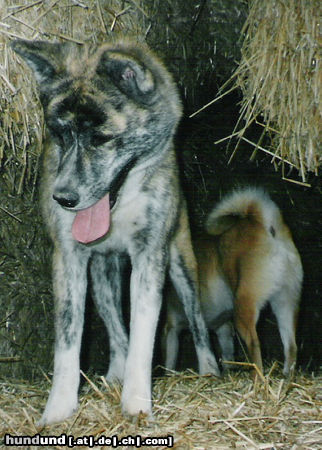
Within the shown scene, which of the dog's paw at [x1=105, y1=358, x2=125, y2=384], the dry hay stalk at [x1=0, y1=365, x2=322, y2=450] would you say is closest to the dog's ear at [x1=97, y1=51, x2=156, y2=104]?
the dry hay stalk at [x1=0, y1=365, x2=322, y2=450]

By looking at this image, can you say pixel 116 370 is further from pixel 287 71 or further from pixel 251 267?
pixel 287 71

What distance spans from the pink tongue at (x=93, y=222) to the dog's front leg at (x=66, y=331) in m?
0.19

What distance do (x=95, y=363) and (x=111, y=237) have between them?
1.81 meters

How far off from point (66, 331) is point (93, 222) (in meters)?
0.58

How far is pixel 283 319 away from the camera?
14.2 ft

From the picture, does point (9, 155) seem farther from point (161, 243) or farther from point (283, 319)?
point (283, 319)

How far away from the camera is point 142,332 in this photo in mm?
3121

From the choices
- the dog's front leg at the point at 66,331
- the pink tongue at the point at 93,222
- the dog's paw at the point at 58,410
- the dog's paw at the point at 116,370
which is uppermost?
the pink tongue at the point at 93,222

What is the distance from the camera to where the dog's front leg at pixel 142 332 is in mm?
2985

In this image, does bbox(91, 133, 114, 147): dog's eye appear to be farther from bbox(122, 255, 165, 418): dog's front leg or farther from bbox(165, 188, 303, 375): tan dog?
bbox(165, 188, 303, 375): tan dog

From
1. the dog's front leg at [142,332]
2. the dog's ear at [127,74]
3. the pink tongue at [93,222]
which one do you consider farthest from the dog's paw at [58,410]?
the dog's ear at [127,74]

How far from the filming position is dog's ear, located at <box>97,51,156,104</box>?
Answer: 302 cm

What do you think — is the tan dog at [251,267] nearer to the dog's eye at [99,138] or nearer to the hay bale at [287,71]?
the hay bale at [287,71]

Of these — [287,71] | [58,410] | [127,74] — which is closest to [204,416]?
[58,410]
